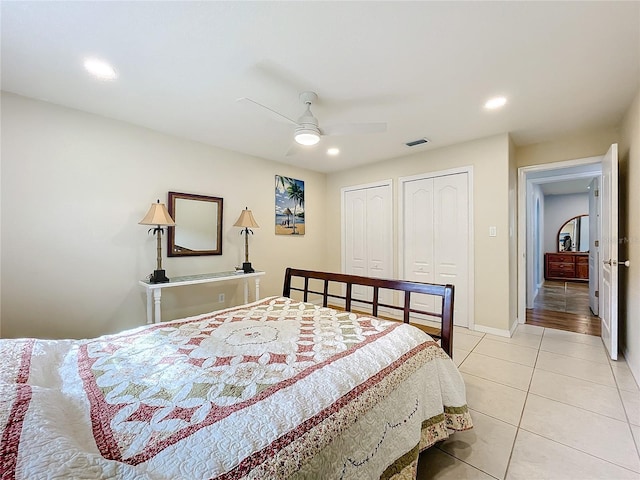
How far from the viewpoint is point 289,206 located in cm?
455

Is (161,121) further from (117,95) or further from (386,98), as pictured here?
(386,98)

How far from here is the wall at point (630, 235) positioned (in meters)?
2.26

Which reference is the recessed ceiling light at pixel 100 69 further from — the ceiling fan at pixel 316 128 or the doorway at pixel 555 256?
the doorway at pixel 555 256

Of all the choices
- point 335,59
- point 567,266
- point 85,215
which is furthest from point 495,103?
point 567,266

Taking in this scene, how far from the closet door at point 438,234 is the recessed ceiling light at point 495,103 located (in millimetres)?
1094

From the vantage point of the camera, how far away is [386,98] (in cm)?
238

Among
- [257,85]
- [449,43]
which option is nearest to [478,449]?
[449,43]

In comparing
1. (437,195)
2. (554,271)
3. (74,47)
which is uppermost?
(74,47)

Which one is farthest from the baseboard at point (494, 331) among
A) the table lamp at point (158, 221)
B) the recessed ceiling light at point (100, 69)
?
the recessed ceiling light at point (100, 69)

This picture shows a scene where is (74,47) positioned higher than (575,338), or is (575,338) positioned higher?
(74,47)

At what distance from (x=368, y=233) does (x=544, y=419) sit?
3169 millimetres

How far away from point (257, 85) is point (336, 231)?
3187mm

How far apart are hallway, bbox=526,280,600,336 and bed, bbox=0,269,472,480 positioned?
10.2 ft

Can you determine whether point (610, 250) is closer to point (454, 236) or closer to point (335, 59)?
point (454, 236)
